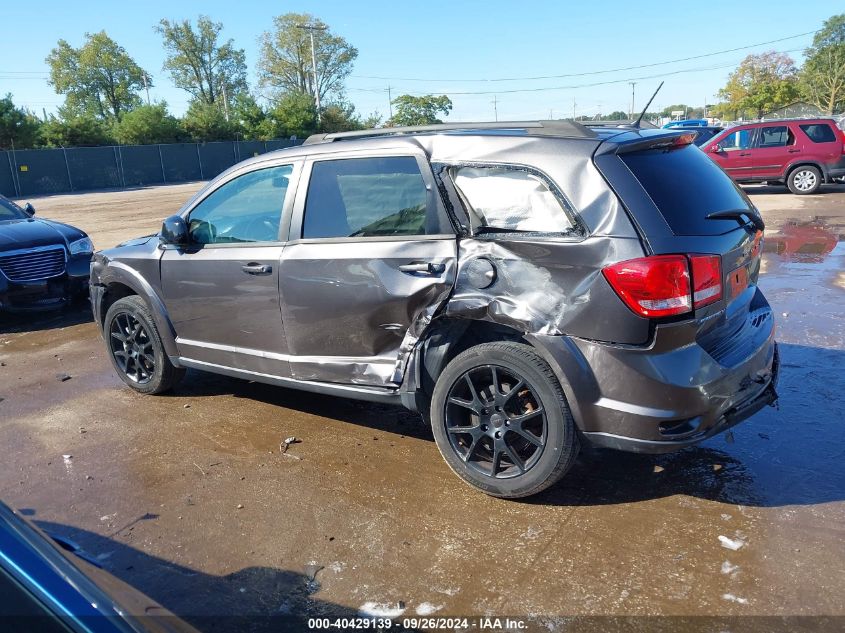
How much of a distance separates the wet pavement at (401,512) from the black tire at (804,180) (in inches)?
534

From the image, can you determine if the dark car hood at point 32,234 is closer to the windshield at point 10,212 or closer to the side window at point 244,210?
the windshield at point 10,212

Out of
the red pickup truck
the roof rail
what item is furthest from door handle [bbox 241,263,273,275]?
the red pickup truck

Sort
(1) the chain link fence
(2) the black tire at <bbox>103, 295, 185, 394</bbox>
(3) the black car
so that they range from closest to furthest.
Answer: (2) the black tire at <bbox>103, 295, 185, 394</bbox>, (3) the black car, (1) the chain link fence

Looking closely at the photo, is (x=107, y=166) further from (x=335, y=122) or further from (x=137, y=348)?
(x=137, y=348)

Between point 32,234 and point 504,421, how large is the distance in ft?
23.0

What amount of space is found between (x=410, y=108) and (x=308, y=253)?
8100 centimetres

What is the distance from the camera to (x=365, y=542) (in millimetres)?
3273

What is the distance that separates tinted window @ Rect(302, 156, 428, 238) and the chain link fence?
39141 mm

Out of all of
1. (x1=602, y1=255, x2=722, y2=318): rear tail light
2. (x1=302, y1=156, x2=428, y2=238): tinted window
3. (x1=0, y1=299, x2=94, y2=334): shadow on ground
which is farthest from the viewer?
(x1=0, y1=299, x2=94, y2=334): shadow on ground

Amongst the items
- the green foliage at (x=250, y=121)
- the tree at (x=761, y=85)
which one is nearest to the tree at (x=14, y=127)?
the green foliage at (x=250, y=121)

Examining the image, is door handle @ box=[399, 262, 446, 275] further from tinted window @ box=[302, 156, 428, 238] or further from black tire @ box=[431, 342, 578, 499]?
black tire @ box=[431, 342, 578, 499]

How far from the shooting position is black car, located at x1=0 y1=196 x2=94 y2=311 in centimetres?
768

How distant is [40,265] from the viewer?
7.92 meters

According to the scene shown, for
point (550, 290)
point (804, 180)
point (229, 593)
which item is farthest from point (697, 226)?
point (804, 180)
